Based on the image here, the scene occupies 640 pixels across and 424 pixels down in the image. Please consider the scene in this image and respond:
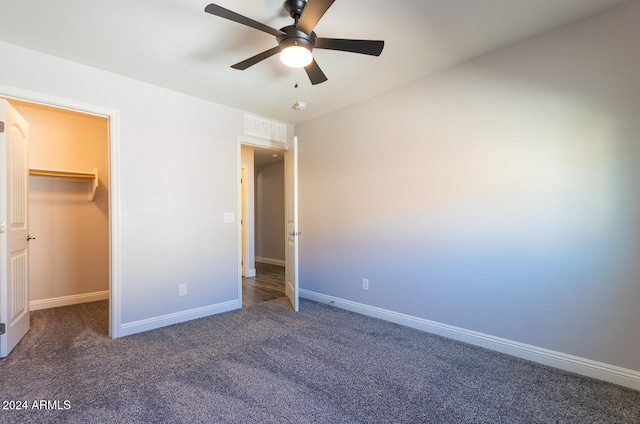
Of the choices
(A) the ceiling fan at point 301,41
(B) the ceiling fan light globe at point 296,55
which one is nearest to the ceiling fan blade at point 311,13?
(A) the ceiling fan at point 301,41

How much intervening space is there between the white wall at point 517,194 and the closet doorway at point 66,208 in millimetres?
3301

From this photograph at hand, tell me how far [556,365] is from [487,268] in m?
0.79

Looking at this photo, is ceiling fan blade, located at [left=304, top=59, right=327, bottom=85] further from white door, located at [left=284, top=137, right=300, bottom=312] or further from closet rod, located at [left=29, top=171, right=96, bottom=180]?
closet rod, located at [left=29, top=171, right=96, bottom=180]

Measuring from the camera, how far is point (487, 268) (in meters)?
2.49

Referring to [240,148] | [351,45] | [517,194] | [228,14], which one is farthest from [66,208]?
[517,194]

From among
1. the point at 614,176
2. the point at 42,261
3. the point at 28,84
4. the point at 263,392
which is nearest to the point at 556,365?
the point at 614,176

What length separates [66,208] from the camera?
383cm

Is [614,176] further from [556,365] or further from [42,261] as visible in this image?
[42,261]

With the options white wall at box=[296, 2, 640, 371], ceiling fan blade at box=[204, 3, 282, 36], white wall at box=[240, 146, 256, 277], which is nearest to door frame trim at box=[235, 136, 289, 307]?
white wall at box=[296, 2, 640, 371]

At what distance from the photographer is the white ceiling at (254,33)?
1896mm

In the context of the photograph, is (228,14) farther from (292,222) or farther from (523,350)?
(523,350)

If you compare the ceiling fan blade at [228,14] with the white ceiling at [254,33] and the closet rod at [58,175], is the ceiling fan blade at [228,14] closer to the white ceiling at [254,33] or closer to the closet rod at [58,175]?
the white ceiling at [254,33]

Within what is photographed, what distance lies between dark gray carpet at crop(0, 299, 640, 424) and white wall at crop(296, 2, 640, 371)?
14.8 inches

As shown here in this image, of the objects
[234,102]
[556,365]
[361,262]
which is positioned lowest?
[556,365]
